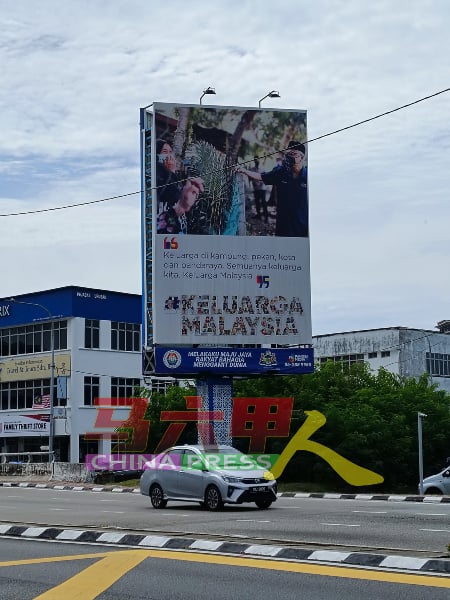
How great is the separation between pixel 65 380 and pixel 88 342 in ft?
23.2

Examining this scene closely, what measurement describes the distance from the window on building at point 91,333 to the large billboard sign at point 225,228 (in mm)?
26458

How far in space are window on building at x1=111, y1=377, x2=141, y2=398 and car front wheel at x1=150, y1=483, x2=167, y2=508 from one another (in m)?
42.4

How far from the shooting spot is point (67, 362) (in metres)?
65.2

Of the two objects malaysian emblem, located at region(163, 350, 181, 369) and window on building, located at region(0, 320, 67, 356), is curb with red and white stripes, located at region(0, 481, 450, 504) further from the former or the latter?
window on building, located at region(0, 320, 67, 356)

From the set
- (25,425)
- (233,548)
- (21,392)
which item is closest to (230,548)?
(233,548)

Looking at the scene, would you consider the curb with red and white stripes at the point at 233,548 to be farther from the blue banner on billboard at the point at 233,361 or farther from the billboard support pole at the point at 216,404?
the billboard support pole at the point at 216,404

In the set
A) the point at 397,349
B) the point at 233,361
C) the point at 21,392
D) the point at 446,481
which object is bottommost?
the point at 446,481

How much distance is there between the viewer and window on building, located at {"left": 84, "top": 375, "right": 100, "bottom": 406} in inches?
2579

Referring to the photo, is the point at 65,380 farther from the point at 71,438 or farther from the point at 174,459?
the point at 174,459

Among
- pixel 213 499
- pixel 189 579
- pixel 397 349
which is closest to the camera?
pixel 189 579

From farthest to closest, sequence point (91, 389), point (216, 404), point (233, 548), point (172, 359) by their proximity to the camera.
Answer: point (91, 389)
point (216, 404)
point (172, 359)
point (233, 548)

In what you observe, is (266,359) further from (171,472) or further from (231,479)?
(231,479)

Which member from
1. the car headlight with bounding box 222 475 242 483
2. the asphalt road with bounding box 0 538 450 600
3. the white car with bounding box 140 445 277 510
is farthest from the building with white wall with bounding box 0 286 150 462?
the asphalt road with bounding box 0 538 450 600

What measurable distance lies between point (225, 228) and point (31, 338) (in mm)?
31264
